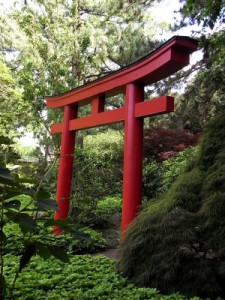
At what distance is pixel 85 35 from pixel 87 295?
21.7ft

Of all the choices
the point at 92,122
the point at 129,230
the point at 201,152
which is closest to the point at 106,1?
the point at 92,122

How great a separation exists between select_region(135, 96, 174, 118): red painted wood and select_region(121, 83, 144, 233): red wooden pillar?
0.12 meters

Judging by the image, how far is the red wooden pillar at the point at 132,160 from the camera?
12.6 feet

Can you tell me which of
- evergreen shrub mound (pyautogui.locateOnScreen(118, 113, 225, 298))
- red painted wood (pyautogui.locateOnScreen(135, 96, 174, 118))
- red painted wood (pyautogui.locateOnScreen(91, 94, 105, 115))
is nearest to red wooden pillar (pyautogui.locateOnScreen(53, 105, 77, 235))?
red painted wood (pyautogui.locateOnScreen(91, 94, 105, 115))

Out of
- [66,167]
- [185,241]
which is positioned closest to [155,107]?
[185,241]

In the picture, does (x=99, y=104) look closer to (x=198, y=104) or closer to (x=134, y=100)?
(x=134, y=100)

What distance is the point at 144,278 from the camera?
2531 millimetres

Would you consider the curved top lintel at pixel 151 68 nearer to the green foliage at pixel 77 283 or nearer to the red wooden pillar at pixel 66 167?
the red wooden pillar at pixel 66 167

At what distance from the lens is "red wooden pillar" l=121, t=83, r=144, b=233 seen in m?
3.84

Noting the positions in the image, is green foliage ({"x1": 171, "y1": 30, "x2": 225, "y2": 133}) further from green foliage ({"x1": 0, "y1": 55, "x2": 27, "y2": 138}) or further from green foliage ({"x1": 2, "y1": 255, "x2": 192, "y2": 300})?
green foliage ({"x1": 2, "y1": 255, "x2": 192, "y2": 300})

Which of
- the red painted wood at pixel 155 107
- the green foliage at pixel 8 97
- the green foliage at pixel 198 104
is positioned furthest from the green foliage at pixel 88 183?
the green foliage at pixel 8 97

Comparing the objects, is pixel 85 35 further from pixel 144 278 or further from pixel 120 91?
pixel 144 278

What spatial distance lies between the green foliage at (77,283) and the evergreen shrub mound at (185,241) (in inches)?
6.8

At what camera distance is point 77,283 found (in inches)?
107
